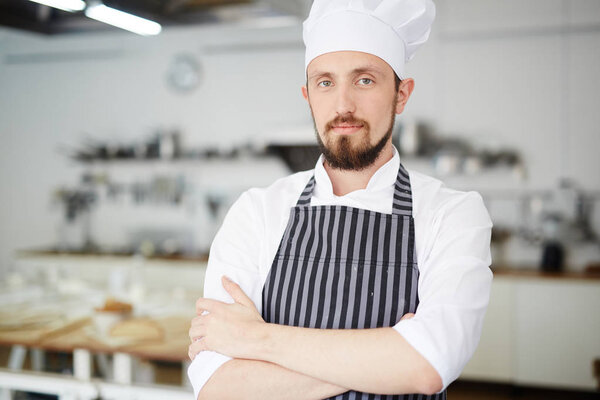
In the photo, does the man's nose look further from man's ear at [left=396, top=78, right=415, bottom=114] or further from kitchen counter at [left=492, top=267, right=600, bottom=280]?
kitchen counter at [left=492, top=267, right=600, bottom=280]

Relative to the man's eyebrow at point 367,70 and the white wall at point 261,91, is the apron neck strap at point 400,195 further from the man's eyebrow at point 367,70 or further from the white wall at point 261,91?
the white wall at point 261,91

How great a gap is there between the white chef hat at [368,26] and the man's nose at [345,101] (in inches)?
4.8

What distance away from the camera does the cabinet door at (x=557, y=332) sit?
4270mm

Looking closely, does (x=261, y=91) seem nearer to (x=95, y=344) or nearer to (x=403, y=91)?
(x=95, y=344)

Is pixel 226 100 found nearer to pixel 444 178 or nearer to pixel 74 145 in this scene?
pixel 74 145

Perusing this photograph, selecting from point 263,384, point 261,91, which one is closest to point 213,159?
point 261,91

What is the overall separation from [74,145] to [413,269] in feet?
19.2

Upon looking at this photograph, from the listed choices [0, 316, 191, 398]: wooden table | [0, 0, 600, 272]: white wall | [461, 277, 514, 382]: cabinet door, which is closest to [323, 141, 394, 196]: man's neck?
[0, 316, 191, 398]: wooden table

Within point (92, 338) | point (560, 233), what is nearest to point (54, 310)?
point (92, 338)

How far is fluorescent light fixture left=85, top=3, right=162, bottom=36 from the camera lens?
3.02m

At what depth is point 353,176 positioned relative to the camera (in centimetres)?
153

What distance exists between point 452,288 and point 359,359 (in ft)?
0.85

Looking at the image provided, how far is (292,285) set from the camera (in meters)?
1.44

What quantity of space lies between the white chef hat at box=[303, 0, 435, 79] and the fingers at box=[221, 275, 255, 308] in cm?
62
